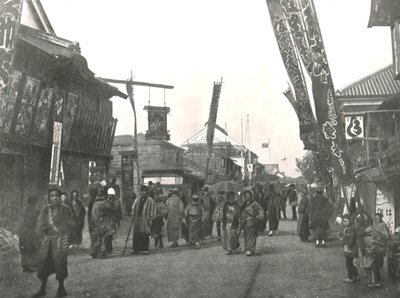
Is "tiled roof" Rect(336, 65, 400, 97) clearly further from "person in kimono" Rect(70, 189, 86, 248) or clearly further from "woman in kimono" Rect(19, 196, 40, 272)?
"woman in kimono" Rect(19, 196, 40, 272)

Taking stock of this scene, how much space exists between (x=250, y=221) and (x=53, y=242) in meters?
6.57

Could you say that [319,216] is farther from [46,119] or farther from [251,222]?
[46,119]

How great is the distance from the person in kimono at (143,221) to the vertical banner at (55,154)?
10.6 ft

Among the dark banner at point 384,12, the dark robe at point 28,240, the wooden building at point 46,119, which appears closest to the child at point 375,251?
the dark robe at point 28,240

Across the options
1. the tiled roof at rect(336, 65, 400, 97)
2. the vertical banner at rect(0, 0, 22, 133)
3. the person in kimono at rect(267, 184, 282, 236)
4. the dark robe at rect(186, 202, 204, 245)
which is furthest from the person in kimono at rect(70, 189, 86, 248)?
the tiled roof at rect(336, 65, 400, 97)

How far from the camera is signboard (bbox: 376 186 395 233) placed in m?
15.6

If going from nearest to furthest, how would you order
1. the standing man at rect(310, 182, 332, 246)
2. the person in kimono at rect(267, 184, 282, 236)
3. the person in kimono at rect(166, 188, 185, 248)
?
the standing man at rect(310, 182, 332, 246) < the person in kimono at rect(166, 188, 185, 248) < the person in kimono at rect(267, 184, 282, 236)

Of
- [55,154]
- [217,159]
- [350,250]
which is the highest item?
[217,159]

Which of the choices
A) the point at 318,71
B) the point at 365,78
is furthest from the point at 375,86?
the point at 318,71

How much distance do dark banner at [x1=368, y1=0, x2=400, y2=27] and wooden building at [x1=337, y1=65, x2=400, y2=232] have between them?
8.28 ft

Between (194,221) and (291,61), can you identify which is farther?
(194,221)

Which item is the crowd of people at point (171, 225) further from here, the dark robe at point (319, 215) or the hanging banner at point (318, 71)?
the hanging banner at point (318, 71)

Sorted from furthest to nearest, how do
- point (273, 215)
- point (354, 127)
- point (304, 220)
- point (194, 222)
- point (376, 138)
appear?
point (273, 215) < point (376, 138) < point (304, 220) < point (194, 222) < point (354, 127)

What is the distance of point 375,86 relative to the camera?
3016cm
